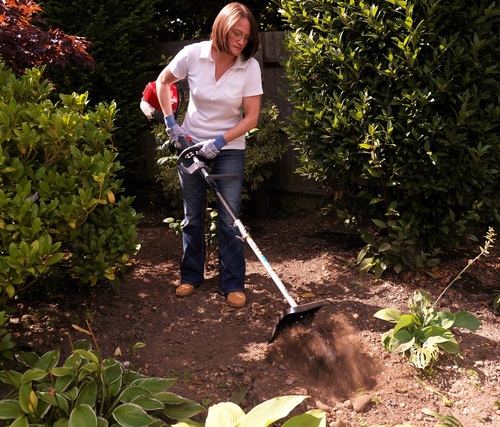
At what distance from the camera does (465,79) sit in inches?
160

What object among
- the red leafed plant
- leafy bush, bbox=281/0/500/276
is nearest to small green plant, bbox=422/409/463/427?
leafy bush, bbox=281/0/500/276

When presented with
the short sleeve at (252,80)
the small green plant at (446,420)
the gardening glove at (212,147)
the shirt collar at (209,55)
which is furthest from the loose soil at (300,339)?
the shirt collar at (209,55)

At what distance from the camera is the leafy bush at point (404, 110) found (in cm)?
404

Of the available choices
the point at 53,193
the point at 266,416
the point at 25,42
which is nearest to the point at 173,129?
the point at 53,193

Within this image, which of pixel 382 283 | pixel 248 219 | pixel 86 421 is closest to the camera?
pixel 86 421

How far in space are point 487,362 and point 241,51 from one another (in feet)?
7.89

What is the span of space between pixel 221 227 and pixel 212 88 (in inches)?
36.6

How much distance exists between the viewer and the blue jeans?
4105 millimetres

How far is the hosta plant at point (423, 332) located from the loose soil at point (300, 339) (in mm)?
87

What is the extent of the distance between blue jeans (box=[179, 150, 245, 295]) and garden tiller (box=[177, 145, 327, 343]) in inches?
3.8

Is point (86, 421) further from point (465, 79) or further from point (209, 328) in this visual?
point (465, 79)

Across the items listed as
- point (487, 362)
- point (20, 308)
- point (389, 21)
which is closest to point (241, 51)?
point (389, 21)

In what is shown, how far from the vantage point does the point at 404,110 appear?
4141 mm

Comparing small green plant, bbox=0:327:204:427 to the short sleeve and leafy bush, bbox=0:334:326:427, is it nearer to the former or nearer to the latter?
leafy bush, bbox=0:334:326:427
